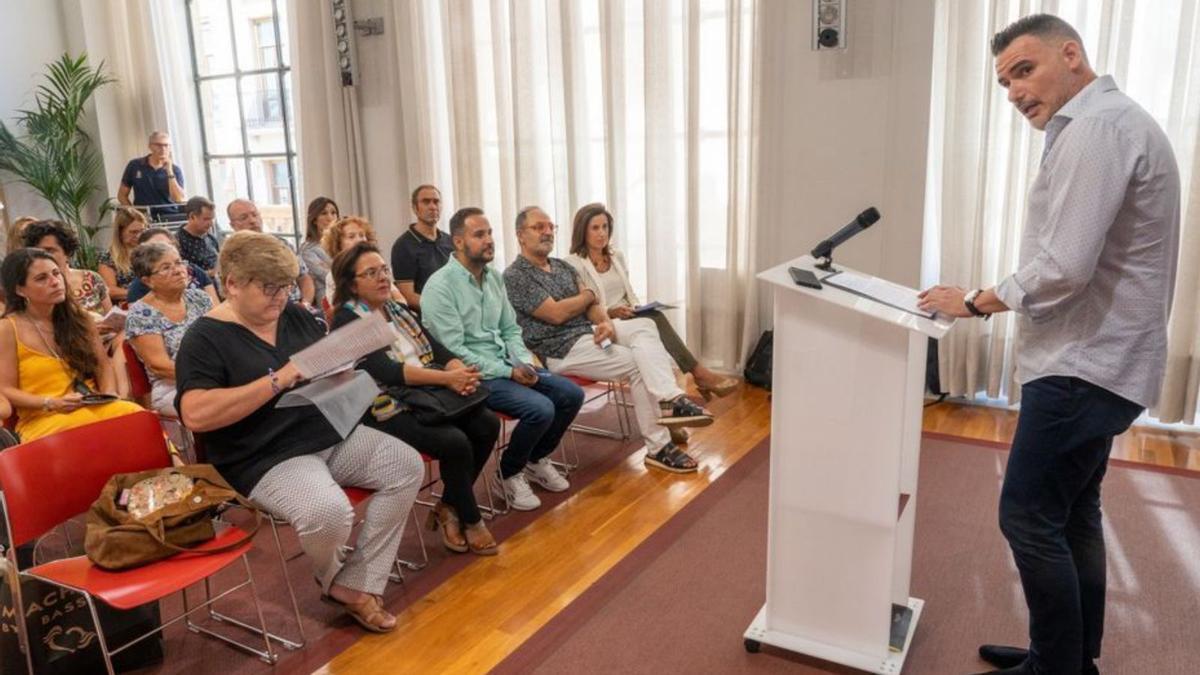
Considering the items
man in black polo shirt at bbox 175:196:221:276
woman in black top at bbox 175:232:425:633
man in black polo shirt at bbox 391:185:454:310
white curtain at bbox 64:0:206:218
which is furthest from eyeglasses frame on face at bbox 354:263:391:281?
white curtain at bbox 64:0:206:218

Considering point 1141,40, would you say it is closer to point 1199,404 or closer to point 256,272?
point 1199,404

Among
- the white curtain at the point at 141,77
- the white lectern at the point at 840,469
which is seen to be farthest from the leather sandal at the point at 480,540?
the white curtain at the point at 141,77

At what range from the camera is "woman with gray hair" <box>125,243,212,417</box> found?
11.3 feet

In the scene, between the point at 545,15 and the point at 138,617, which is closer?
the point at 138,617

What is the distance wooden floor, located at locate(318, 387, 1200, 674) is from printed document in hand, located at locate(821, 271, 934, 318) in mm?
1350

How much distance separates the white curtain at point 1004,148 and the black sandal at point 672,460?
5.36 ft

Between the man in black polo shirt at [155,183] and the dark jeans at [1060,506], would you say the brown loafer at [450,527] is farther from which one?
the man in black polo shirt at [155,183]

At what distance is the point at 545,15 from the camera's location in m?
5.45

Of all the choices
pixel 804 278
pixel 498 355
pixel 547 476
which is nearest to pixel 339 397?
pixel 498 355

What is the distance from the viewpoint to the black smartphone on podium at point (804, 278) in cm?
203

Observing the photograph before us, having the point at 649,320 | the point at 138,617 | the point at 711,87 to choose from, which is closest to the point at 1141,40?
the point at 711,87

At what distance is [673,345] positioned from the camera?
424 cm

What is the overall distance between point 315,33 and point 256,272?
14.6ft

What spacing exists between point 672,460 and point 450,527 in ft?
3.66
